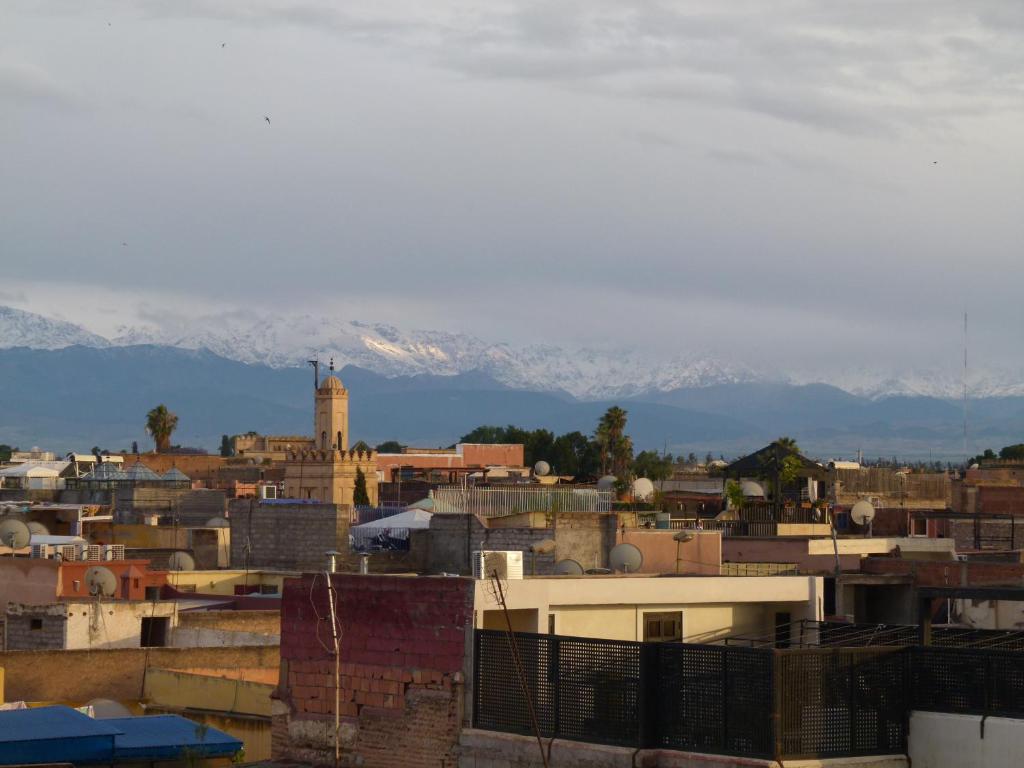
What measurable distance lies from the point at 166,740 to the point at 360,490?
221ft

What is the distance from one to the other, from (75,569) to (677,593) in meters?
18.0

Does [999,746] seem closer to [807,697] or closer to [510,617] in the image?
[807,697]

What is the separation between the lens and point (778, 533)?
4431 cm

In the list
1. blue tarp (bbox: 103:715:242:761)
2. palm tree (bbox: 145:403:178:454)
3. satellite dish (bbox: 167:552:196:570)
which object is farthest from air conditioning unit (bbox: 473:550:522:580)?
palm tree (bbox: 145:403:178:454)

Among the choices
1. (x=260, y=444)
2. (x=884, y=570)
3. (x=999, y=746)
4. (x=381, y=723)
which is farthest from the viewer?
(x=260, y=444)

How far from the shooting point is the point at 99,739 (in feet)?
68.0

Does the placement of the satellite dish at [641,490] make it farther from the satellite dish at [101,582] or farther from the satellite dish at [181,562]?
the satellite dish at [101,582]

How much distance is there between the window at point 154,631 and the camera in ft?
101

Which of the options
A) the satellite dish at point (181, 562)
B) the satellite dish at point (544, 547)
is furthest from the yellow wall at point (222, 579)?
the satellite dish at point (544, 547)

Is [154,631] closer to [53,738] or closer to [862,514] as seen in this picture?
[53,738]

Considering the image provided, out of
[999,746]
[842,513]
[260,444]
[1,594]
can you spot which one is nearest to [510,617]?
[999,746]

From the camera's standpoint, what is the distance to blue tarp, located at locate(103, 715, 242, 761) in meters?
21.0

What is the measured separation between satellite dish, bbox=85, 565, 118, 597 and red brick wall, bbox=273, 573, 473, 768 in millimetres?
14074

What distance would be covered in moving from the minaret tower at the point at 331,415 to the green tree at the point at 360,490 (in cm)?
573
